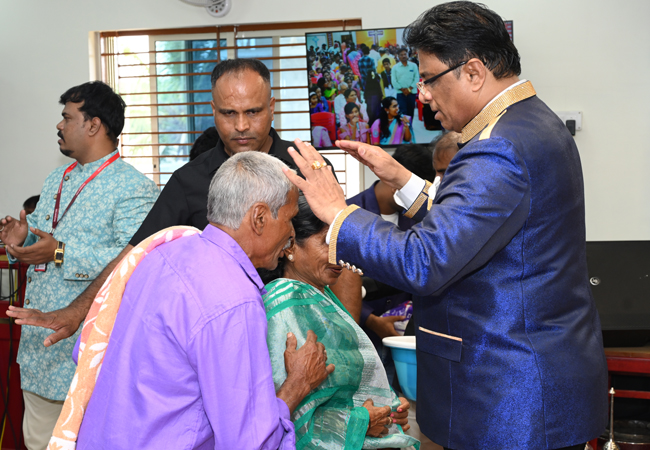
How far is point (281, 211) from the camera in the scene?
4.96 feet

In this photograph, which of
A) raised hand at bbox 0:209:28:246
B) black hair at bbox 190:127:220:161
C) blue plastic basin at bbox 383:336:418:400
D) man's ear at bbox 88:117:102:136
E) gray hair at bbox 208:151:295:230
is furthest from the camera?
black hair at bbox 190:127:220:161

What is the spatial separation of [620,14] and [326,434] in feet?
11.5

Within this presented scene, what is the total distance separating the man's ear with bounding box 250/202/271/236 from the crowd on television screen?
2666mm

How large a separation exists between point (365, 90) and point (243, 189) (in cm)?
278

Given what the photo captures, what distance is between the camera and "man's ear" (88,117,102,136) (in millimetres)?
2904

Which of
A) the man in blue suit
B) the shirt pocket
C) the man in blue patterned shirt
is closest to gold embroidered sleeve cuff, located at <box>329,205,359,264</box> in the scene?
the man in blue suit

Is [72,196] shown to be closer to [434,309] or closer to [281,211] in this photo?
[281,211]

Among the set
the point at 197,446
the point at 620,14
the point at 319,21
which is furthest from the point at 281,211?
the point at 620,14

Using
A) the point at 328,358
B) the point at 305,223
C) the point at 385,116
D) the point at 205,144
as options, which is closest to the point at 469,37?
the point at 305,223

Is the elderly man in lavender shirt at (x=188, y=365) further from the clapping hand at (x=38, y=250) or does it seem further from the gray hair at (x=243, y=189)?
the clapping hand at (x=38, y=250)

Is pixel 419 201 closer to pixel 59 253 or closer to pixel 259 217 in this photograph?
pixel 259 217

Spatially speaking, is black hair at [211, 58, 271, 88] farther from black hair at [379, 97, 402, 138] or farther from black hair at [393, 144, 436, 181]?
black hair at [379, 97, 402, 138]

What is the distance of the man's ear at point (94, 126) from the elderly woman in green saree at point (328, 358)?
138cm

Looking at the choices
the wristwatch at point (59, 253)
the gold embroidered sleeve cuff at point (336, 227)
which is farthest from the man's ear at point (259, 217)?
the wristwatch at point (59, 253)
